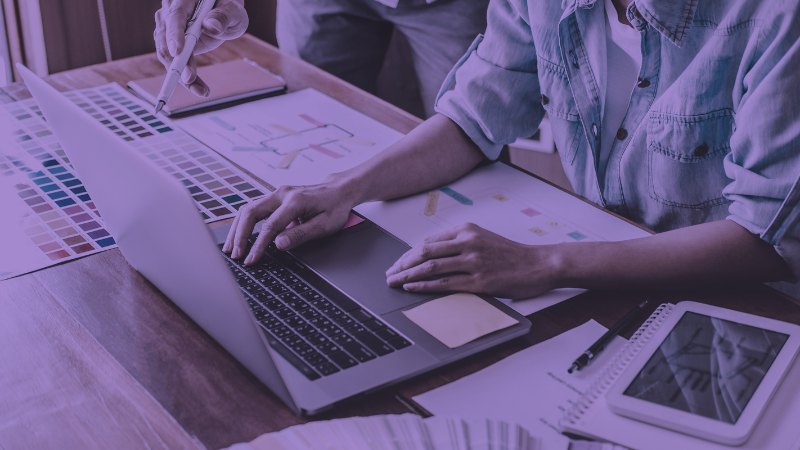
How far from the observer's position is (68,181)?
1.13 meters

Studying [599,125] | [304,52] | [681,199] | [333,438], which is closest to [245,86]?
[304,52]

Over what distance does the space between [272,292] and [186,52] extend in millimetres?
513

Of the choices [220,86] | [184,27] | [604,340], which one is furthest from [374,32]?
[604,340]

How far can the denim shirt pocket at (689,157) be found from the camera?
1.00 metres

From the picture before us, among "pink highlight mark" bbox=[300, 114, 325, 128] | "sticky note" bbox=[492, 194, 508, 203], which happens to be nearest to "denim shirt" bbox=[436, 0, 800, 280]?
"sticky note" bbox=[492, 194, 508, 203]

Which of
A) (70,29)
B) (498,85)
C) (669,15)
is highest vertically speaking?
(669,15)

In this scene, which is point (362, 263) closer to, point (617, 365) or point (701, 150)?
point (617, 365)

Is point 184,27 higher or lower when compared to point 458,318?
higher

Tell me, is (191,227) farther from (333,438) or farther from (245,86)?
(245,86)

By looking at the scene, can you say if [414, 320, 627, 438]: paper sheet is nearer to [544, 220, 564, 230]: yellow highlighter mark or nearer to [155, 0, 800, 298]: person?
[155, 0, 800, 298]: person

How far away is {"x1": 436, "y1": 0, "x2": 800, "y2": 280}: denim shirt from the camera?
0.85 meters

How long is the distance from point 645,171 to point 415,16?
2.93ft

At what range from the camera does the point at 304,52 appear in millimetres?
1934

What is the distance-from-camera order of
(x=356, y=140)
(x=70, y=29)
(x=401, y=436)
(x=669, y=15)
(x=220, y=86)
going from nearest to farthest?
(x=401, y=436) < (x=669, y=15) < (x=356, y=140) < (x=220, y=86) < (x=70, y=29)
